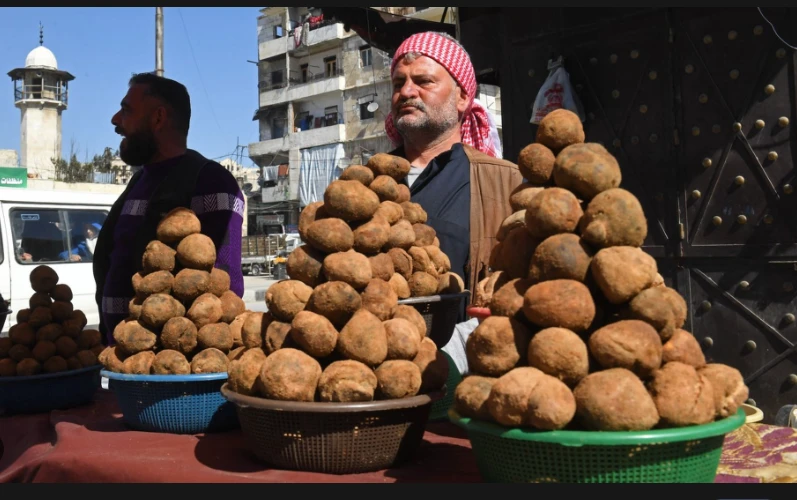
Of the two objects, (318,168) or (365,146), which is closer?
(365,146)

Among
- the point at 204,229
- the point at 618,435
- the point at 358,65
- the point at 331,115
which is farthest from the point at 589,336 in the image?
the point at 331,115

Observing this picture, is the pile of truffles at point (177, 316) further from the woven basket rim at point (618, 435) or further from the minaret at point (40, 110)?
the minaret at point (40, 110)

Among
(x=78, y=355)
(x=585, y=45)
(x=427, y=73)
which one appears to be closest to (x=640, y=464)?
(x=427, y=73)

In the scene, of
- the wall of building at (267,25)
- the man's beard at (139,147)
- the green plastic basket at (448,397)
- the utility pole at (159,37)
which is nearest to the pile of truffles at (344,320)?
the green plastic basket at (448,397)

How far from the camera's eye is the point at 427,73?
3.07 meters

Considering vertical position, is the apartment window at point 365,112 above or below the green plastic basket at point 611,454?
above

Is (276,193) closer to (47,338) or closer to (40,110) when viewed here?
(40,110)

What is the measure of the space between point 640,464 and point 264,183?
43.6 metres

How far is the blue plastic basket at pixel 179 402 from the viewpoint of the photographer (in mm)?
2346

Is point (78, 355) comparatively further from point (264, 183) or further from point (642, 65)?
point (264, 183)

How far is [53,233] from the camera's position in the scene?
29.9 feet

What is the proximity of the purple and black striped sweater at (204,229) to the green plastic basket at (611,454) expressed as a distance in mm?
2103

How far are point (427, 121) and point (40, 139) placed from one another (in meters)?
41.2

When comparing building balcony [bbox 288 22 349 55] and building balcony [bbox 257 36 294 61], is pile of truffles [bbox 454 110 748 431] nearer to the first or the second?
building balcony [bbox 288 22 349 55]
